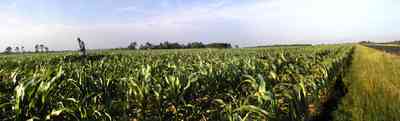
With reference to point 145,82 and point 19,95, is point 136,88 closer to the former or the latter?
point 145,82

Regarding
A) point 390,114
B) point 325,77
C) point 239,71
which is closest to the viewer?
point 390,114

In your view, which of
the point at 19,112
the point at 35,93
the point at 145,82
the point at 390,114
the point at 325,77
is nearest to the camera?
the point at 19,112

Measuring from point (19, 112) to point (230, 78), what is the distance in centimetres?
538

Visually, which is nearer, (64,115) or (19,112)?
(19,112)

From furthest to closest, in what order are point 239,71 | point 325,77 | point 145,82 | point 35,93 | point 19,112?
point 239,71 < point 325,77 < point 145,82 < point 35,93 < point 19,112

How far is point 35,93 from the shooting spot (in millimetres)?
4059

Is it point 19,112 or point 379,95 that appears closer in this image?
point 19,112

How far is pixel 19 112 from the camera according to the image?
3.81 metres

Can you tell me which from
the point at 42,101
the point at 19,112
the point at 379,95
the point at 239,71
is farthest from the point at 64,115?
the point at 379,95

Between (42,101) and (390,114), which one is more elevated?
(42,101)

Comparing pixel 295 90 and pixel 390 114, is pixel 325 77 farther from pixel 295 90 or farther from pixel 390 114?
pixel 295 90

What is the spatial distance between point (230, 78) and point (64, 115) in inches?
178

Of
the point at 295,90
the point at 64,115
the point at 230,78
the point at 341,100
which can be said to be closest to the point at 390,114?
the point at 341,100

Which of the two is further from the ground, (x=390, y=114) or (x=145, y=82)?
(x=145, y=82)
